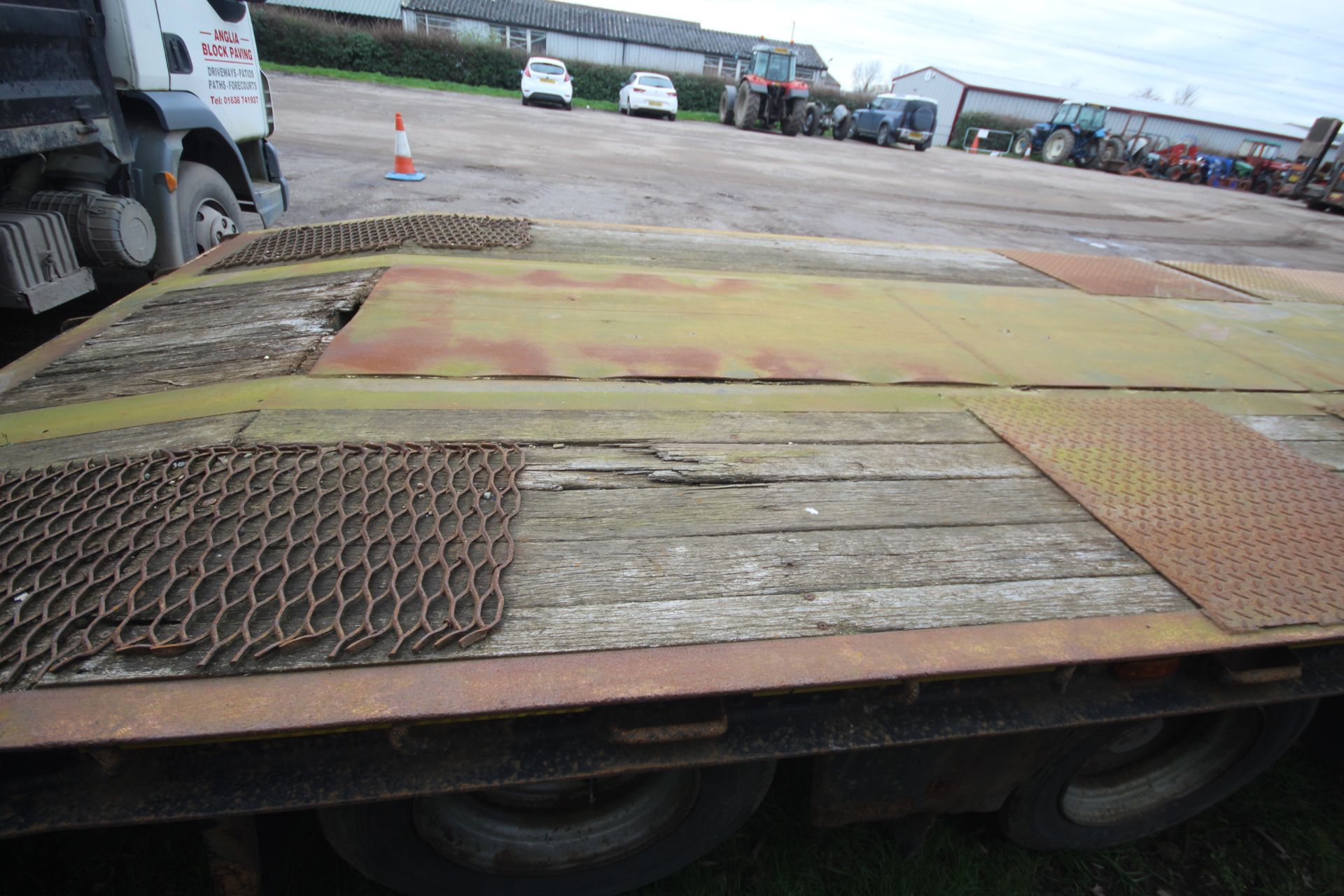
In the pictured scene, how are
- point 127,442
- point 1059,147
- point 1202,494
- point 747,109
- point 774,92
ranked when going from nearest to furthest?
point 127,442 → point 1202,494 → point 774,92 → point 747,109 → point 1059,147

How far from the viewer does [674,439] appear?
2066mm

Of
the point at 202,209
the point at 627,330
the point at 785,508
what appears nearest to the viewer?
the point at 785,508

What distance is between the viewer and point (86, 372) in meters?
2.38

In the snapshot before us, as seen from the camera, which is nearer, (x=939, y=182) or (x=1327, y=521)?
(x=1327, y=521)

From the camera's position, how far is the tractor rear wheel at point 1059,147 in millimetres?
28031

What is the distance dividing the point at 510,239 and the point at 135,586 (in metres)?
2.85

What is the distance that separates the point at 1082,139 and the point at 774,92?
14.0 meters

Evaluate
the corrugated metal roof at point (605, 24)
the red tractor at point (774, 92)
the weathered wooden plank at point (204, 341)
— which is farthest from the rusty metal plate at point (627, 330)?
the corrugated metal roof at point (605, 24)

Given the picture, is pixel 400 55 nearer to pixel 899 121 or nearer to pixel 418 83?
pixel 418 83

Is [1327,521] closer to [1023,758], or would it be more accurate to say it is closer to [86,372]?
[1023,758]

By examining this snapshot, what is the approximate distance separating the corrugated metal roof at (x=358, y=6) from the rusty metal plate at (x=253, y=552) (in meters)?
46.3

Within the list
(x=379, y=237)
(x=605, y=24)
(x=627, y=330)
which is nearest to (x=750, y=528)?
(x=627, y=330)

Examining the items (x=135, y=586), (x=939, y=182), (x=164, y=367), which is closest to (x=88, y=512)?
(x=135, y=586)

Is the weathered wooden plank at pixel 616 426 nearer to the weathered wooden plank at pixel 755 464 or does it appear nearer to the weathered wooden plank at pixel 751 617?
the weathered wooden plank at pixel 755 464
